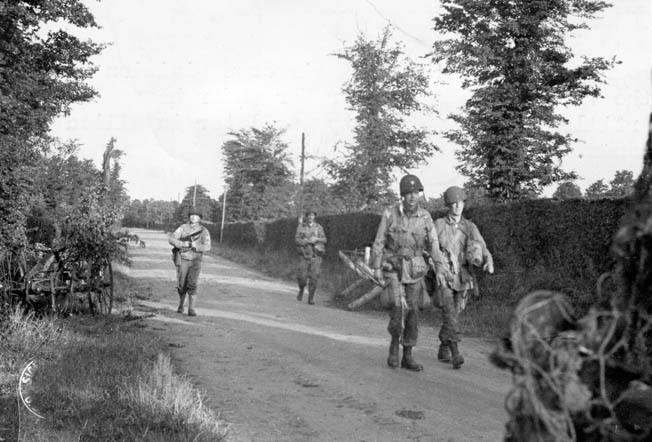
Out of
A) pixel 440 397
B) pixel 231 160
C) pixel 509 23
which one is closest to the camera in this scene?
pixel 440 397

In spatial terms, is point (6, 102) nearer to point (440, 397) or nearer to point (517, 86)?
point (440, 397)

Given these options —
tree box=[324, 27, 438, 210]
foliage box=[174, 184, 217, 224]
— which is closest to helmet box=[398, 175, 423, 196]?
tree box=[324, 27, 438, 210]

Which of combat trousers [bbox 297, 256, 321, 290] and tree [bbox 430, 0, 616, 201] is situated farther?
tree [bbox 430, 0, 616, 201]

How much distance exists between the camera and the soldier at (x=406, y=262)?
689 cm

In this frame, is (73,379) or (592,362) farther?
(73,379)

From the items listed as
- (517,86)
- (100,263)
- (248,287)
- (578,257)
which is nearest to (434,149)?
(517,86)

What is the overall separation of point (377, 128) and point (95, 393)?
82.5ft

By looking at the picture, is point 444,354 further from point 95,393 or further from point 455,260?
point 95,393

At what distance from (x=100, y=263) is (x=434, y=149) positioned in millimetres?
22850

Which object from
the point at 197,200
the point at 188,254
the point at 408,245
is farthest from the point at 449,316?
the point at 197,200

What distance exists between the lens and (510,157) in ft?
60.5

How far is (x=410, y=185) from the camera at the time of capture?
22.4 ft

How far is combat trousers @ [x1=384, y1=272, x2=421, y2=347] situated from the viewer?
22.7 ft

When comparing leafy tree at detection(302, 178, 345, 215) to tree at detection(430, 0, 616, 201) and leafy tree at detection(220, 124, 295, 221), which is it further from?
tree at detection(430, 0, 616, 201)
